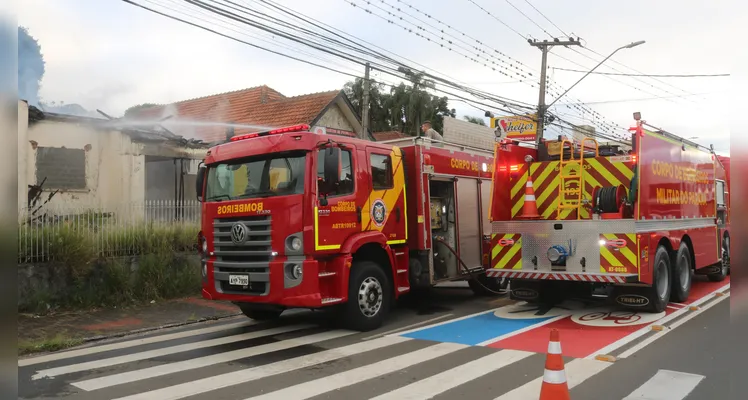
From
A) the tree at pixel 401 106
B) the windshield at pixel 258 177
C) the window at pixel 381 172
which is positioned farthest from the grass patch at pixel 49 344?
the tree at pixel 401 106

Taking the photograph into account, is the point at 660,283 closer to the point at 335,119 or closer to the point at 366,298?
the point at 366,298

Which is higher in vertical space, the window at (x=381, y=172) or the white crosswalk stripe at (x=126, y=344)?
the window at (x=381, y=172)

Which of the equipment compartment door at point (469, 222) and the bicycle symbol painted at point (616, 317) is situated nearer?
the bicycle symbol painted at point (616, 317)

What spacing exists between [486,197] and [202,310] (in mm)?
6002

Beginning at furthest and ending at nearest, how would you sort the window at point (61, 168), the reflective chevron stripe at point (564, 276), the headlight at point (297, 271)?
1. the window at point (61, 168)
2. the reflective chevron stripe at point (564, 276)
3. the headlight at point (297, 271)

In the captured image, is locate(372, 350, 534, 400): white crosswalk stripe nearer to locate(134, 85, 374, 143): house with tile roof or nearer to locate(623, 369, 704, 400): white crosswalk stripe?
locate(623, 369, 704, 400): white crosswalk stripe

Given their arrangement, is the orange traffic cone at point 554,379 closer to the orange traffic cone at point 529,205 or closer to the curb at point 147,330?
the orange traffic cone at point 529,205

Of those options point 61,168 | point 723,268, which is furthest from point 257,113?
point 723,268

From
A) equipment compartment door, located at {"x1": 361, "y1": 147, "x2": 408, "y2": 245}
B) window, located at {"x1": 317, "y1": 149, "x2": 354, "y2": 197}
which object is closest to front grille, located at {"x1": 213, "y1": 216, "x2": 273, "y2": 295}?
window, located at {"x1": 317, "y1": 149, "x2": 354, "y2": 197}

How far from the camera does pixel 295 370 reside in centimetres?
625

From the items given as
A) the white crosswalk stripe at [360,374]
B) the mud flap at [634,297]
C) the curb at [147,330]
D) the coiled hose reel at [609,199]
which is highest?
the coiled hose reel at [609,199]

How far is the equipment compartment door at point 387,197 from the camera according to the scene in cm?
852

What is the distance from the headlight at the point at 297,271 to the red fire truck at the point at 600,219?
12.7 feet

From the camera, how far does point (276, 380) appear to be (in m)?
5.85
